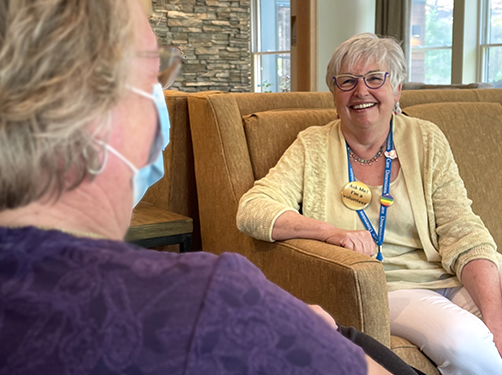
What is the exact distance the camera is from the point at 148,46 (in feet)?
2.04

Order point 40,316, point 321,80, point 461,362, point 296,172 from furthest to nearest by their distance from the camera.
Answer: point 321,80 → point 296,172 → point 461,362 → point 40,316

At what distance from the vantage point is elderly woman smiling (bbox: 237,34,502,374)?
5.36ft

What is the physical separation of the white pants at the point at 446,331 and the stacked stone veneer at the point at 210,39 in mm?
6522

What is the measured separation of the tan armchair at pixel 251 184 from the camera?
1.44 m

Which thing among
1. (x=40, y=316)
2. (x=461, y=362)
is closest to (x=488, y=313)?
(x=461, y=362)

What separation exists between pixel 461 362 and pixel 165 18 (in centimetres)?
720

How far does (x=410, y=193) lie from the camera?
1779 millimetres

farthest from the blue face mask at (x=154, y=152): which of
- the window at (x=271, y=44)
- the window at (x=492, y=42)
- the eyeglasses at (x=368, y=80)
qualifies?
the window at (x=271, y=44)

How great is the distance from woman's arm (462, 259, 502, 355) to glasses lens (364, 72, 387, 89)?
2.01 ft

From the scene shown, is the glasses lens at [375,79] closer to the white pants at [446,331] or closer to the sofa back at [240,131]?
the sofa back at [240,131]

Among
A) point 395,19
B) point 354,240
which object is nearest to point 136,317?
point 354,240

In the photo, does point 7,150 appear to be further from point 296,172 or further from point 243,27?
point 243,27

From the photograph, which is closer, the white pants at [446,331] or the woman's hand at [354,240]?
the white pants at [446,331]

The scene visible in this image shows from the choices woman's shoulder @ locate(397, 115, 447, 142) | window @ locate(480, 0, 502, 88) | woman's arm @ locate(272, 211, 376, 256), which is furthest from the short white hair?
window @ locate(480, 0, 502, 88)
